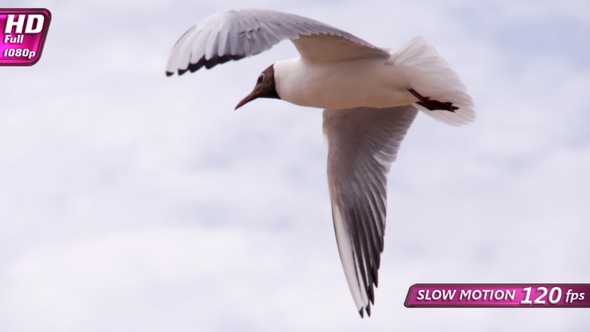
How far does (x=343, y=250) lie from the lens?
664 cm

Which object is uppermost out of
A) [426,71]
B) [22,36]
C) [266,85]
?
[426,71]

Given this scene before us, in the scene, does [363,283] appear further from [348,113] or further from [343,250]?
[348,113]

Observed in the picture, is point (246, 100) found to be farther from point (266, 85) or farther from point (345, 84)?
point (345, 84)

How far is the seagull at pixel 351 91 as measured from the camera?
15.6ft

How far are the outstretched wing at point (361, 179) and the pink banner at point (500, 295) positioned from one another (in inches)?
11.7

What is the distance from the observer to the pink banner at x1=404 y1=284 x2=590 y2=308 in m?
6.43

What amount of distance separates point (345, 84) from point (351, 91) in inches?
1.9

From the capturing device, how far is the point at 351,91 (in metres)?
5.75

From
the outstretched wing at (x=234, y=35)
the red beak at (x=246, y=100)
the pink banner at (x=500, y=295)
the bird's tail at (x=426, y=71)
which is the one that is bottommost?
the pink banner at (x=500, y=295)

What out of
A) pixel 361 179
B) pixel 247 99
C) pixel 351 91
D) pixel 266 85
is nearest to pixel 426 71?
pixel 351 91

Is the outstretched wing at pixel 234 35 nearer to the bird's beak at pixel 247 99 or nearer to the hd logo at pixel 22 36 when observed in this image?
the bird's beak at pixel 247 99

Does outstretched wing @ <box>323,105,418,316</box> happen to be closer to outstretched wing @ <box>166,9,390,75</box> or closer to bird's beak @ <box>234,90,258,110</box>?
bird's beak @ <box>234,90,258,110</box>

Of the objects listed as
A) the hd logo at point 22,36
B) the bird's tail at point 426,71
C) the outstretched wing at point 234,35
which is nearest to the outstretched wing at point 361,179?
the bird's tail at point 426,71

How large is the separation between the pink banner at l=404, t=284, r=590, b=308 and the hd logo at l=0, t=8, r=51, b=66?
2.49m
